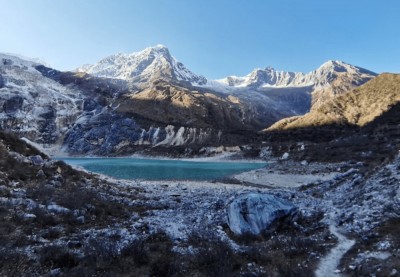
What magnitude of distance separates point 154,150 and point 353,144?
373 feet

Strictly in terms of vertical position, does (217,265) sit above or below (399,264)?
below

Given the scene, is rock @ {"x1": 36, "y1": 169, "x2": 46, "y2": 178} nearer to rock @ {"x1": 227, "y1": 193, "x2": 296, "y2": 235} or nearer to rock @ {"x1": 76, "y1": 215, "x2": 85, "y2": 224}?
rock @ {"x1": 76, "y1": 215, "x2": 85, "y2": 224}

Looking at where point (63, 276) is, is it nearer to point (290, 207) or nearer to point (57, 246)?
point (57, 246)

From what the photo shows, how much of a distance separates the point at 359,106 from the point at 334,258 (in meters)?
170

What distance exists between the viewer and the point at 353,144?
8806cm

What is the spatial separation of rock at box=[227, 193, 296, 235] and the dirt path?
10.5ft

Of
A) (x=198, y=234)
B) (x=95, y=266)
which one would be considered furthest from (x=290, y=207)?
(x=95, y=266)

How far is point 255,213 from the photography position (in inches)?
731

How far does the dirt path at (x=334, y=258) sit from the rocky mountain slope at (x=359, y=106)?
5604 inches

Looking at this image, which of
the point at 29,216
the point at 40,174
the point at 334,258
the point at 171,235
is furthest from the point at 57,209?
the point at 334,258

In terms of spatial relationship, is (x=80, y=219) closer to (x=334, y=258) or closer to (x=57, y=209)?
(x=57, y=209)

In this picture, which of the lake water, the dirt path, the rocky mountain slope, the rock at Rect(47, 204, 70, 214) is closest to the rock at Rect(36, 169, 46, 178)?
the rock at Rect(47, 204, 70, 214)

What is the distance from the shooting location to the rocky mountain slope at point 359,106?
148375 mm

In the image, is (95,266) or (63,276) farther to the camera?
(95,266)
